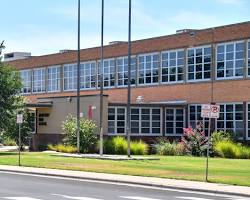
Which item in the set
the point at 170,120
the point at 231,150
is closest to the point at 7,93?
the point at 170,120

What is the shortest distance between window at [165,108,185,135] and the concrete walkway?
23568 millimetres

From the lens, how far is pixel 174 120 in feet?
167

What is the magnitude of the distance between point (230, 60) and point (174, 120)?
7.24 m

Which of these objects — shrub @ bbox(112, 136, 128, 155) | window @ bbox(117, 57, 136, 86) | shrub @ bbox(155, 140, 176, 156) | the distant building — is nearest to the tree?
the distant building

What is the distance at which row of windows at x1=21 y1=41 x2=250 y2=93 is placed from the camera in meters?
46.4

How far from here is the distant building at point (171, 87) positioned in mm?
46062

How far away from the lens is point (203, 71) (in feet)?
160

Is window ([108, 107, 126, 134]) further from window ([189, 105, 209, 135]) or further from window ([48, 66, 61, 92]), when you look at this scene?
window ([48, 66, 61, 92])

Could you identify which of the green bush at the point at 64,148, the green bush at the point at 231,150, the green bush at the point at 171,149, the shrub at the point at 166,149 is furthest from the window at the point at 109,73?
the green bush at the point at 231,150

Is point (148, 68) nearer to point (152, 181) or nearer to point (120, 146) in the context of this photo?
point (120, 146)

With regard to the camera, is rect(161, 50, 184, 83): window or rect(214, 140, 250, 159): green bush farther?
rect(161, 50, 184, 83): window

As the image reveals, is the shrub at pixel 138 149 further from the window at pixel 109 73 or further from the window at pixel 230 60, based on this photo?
the window at pixel 109 73

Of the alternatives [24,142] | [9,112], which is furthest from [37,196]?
[24,142]

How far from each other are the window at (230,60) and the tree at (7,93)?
14.5 m
